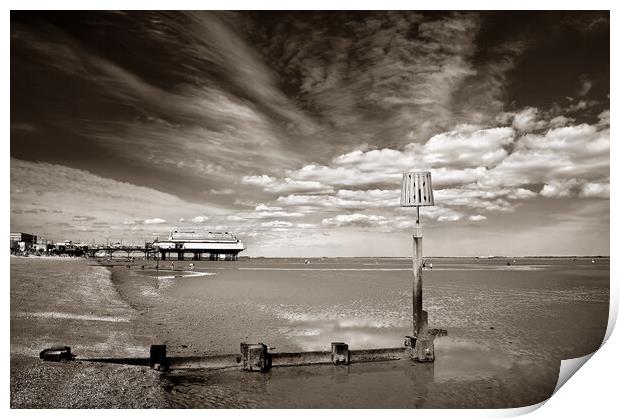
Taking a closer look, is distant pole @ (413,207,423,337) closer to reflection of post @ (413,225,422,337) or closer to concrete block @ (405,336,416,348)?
reflection of post @ (413,225,422,337)

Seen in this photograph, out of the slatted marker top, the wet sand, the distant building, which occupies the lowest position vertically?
the wet sand

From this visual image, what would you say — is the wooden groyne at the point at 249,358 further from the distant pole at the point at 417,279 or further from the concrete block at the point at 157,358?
the distant pole at the point at 417,279

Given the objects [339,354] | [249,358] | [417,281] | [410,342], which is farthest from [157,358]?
[417,281]

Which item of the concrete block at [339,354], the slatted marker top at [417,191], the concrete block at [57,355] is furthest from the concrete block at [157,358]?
the slatted marker top at [417,191]

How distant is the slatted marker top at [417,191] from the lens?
775cm

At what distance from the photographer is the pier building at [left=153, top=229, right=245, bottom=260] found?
90188 millimetres

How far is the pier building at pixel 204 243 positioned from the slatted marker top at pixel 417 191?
8499 centimetres

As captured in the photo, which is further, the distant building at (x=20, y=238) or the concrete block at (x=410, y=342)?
the distant building at (x=20, y=238)

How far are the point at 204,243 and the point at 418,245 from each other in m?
87.7

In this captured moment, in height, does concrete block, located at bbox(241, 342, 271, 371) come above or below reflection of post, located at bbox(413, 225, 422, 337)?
below

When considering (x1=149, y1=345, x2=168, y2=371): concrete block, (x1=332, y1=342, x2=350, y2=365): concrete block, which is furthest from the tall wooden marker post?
(x1=149, y1=345, x2=168, y2=371): concrete block

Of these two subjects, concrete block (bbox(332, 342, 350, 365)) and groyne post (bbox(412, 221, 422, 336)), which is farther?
groyne post (bbox(412, 221, 422, 336))
